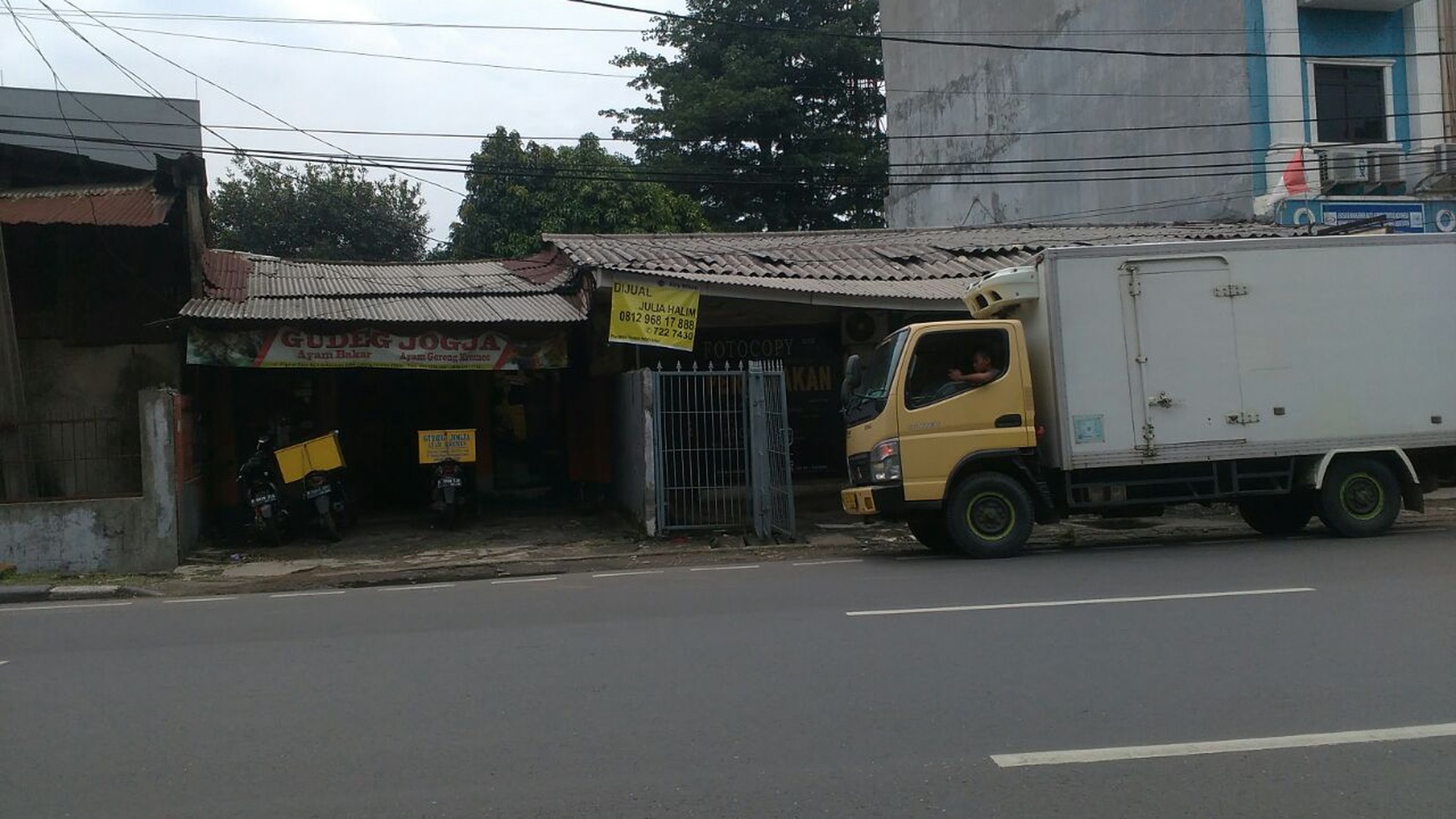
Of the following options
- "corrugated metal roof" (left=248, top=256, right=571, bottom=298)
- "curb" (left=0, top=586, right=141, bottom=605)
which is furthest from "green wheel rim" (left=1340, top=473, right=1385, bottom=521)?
"curb" (left=0, top=586, right=141, bottom=605)

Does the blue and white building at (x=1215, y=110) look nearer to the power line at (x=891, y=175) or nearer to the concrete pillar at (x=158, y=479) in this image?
the power line at (x=891, y=175)

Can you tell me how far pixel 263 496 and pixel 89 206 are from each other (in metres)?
4.12

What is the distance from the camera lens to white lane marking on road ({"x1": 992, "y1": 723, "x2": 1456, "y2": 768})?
4.59 m

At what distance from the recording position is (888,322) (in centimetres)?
1595

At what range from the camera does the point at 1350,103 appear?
1980cm

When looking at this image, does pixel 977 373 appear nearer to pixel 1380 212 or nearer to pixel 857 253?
pixel 857 253

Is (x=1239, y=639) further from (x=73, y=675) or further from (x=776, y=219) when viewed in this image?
(x=776, y=219)

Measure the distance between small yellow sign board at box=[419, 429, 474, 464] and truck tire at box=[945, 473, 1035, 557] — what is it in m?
6.57

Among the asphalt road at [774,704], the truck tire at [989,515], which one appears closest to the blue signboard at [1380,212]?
the truck tire at [989,515]

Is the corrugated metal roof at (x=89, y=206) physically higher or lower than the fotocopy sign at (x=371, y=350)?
higher

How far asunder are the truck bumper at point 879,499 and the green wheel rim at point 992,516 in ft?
2.60

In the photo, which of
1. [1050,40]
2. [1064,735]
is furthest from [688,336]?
[1050,40]

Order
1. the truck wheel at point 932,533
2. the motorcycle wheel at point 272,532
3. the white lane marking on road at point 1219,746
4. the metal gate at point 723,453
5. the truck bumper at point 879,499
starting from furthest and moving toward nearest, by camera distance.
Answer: the motorcycle wheel at point 272,532, the metal gate at point 723,453, the truck wheel at point 932,533, the truck bumper at point 879,499, the white lane marking on road at point 1219,746

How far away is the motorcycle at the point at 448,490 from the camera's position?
14.0 meters
